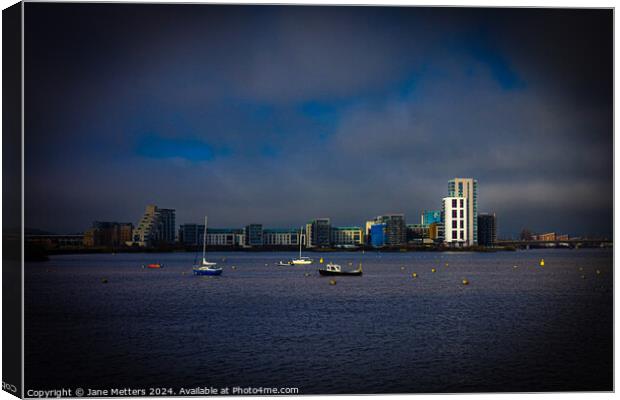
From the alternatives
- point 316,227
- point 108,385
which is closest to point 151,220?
point 316,227

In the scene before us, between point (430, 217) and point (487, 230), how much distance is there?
7266 mm

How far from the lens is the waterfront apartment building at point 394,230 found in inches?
2442

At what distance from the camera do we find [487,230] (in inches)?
1812

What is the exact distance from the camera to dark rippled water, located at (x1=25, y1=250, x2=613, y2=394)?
11.6 m

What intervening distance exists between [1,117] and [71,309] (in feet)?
39.0

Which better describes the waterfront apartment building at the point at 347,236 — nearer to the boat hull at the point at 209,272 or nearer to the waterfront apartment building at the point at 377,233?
the waterfront apartment building at the point at 377,233

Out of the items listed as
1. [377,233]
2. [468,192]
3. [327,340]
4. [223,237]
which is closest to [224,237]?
[223,237]

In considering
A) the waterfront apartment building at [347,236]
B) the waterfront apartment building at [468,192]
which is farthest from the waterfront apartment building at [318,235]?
the waterfront apartment building at [468,192]

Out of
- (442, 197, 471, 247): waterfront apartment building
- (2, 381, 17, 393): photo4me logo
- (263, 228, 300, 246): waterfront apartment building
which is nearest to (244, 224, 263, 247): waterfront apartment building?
(263, 228, 300, 246): waterfront apartment building

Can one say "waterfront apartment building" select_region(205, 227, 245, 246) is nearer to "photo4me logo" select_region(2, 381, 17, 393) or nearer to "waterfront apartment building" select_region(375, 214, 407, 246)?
"waterfront apartment building" select_region(375, 214, 407, 246)

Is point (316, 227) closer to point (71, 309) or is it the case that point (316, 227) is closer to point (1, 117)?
point (71, 309)

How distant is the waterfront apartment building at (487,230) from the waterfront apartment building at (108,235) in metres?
24.7

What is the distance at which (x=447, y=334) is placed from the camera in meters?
16.1

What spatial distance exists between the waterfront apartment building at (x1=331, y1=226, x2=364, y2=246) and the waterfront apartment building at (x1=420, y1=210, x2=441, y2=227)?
1960 centimetres
